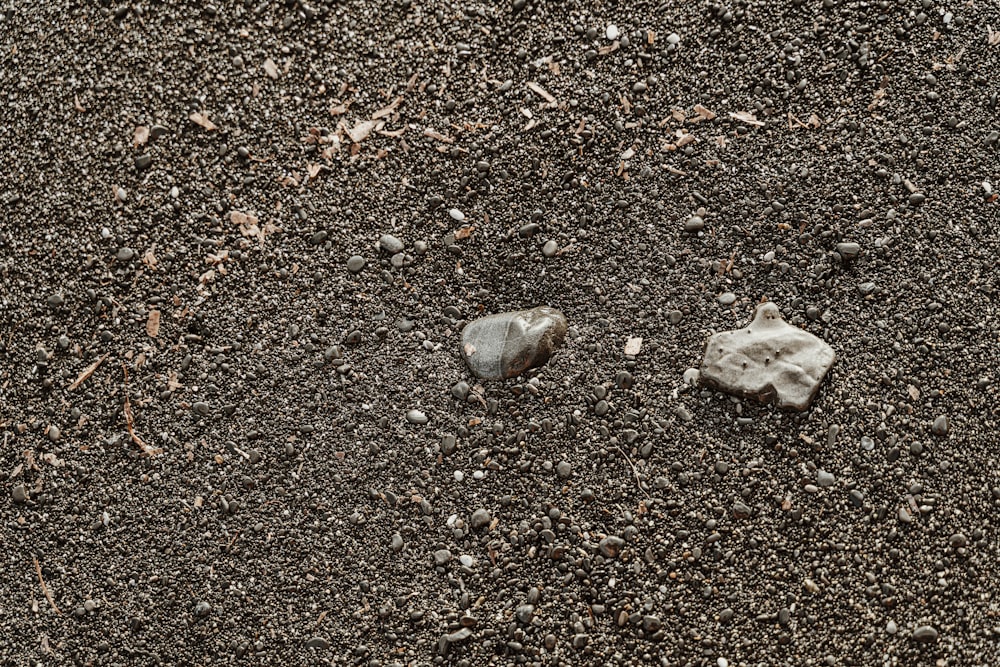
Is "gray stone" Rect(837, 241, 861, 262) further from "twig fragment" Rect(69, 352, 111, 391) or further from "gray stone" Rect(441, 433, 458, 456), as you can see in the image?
"twig fragment" Rect(69, 352, 111, 391)

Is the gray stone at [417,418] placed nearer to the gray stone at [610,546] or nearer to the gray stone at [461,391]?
the gray stone at [461,391]

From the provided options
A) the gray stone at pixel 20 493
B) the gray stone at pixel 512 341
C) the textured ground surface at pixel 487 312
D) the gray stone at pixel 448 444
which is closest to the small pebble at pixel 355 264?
the textured ground surface at pixel 487 312

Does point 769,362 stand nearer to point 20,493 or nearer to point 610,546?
point 610,546

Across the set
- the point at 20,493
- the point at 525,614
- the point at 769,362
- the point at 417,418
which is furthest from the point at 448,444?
the point at 20,493

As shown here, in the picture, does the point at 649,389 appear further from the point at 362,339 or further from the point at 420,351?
the point at 362,339

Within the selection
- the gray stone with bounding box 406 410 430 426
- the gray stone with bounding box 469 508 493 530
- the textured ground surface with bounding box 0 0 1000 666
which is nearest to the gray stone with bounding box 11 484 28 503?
the textured ground surface with bounding box 0 0 1000 666

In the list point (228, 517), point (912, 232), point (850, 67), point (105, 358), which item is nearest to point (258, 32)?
point (105, 358)
